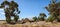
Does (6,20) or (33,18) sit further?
(33,18)

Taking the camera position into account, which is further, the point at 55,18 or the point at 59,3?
the point at 59,3

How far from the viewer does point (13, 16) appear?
152 ft

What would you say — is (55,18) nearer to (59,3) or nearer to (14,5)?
(59,3)

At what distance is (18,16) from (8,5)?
517cm

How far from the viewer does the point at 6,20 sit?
148 feet

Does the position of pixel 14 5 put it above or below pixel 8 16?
above

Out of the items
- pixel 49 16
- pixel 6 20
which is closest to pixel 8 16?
pixel 6 20

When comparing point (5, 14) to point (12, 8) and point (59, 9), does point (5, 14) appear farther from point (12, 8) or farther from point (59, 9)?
point (59, 9)

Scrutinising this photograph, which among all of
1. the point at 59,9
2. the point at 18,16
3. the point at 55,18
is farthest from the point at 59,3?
the point at 18,16

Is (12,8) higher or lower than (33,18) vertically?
higher

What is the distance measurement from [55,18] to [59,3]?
231 inches

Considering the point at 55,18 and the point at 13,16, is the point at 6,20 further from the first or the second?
the point at 55,18

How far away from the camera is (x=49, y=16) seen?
44.4 m

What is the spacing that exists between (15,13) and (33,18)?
6.08 metres
